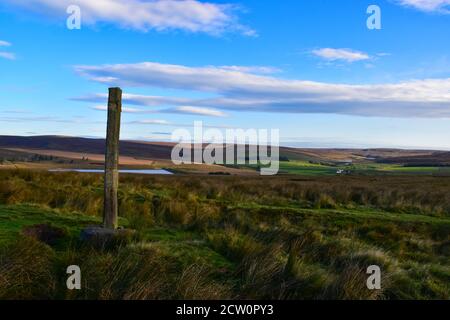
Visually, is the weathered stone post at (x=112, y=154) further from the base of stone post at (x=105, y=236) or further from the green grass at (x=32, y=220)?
the green grass at (x=32, y=220)

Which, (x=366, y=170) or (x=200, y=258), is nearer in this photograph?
(x=200, y=258)

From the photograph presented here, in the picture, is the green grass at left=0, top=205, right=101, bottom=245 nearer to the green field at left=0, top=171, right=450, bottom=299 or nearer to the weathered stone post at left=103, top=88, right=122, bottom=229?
the green field at left=0, top=171, right=450, bottom=299

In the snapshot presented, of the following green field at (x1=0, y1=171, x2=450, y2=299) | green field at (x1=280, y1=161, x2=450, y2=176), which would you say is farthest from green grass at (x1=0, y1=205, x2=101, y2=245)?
green field at (x1=280, y1=161, x2=450, y2=176)

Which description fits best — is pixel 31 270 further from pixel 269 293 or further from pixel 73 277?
pixel 269 293

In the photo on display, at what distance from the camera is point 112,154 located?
29.5 feet

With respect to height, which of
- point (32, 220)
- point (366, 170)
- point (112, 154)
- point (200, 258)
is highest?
point (112, 154)

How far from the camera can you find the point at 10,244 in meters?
7.29

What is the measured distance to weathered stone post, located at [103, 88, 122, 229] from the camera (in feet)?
29.5

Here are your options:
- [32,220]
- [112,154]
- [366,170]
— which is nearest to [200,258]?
[112,154]

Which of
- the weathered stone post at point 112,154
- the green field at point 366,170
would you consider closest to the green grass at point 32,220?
the weathered stone post at point 112,154

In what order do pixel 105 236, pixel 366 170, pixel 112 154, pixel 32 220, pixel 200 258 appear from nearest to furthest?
pixel 200 258 → pixel 105 236 → pixel 112 154 → pixel 32 220 → pixel 366 170

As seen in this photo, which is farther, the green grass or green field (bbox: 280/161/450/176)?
green field (bbox: 280/161/450/176)

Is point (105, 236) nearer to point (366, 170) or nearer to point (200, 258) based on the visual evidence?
point (200, 258)
